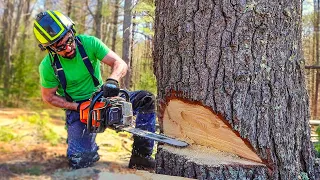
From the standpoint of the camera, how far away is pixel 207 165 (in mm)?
1697

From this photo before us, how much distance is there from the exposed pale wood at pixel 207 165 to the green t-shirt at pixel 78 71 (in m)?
1.66

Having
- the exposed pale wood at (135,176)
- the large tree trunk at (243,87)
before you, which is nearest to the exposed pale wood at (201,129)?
the large tree trunk at (243,87)

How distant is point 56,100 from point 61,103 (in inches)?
2.6

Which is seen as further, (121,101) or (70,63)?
(70,63)

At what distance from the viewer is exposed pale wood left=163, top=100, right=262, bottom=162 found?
1736mm

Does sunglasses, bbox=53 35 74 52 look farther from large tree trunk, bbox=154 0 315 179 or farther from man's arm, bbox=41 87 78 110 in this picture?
large tree trunk, bbox=154 0 315 179

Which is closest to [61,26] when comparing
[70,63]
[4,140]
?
[70,63]

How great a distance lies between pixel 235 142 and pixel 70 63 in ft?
6.79

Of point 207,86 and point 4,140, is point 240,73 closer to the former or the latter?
point 207,86

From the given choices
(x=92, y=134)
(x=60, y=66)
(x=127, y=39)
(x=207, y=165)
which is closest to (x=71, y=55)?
(x=60, y=66)

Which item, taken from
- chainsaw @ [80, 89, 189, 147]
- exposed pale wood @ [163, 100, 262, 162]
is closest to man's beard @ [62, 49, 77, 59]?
chainsaw @ [80, 89, 189, 147]

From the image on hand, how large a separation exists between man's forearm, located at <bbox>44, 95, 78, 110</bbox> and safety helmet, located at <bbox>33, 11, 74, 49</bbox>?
53cm

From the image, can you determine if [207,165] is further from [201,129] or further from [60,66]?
[60,66]

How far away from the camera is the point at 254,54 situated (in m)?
1.71
